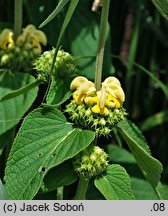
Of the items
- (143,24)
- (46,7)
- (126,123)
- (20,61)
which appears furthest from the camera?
(143,24)

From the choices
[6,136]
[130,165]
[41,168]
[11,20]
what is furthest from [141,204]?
[11,20]

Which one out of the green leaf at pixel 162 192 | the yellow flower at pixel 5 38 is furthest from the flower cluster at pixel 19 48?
the green leaf at pixel 162 192

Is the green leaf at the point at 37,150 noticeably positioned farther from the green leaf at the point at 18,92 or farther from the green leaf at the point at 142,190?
the green leaf at the point at 142,190

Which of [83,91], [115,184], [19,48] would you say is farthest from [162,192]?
[19,48]

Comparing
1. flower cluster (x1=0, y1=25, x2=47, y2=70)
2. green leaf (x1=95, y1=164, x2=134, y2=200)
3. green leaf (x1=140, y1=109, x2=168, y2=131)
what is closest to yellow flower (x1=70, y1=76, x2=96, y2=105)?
green leaf (x1=95, y1=164, x2=134, y2=200)

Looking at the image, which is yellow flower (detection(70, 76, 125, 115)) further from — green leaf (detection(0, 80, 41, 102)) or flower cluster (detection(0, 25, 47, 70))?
flower cluster (detection(0, 25, 47, 70))

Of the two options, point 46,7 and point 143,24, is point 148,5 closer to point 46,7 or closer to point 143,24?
point 143,24
